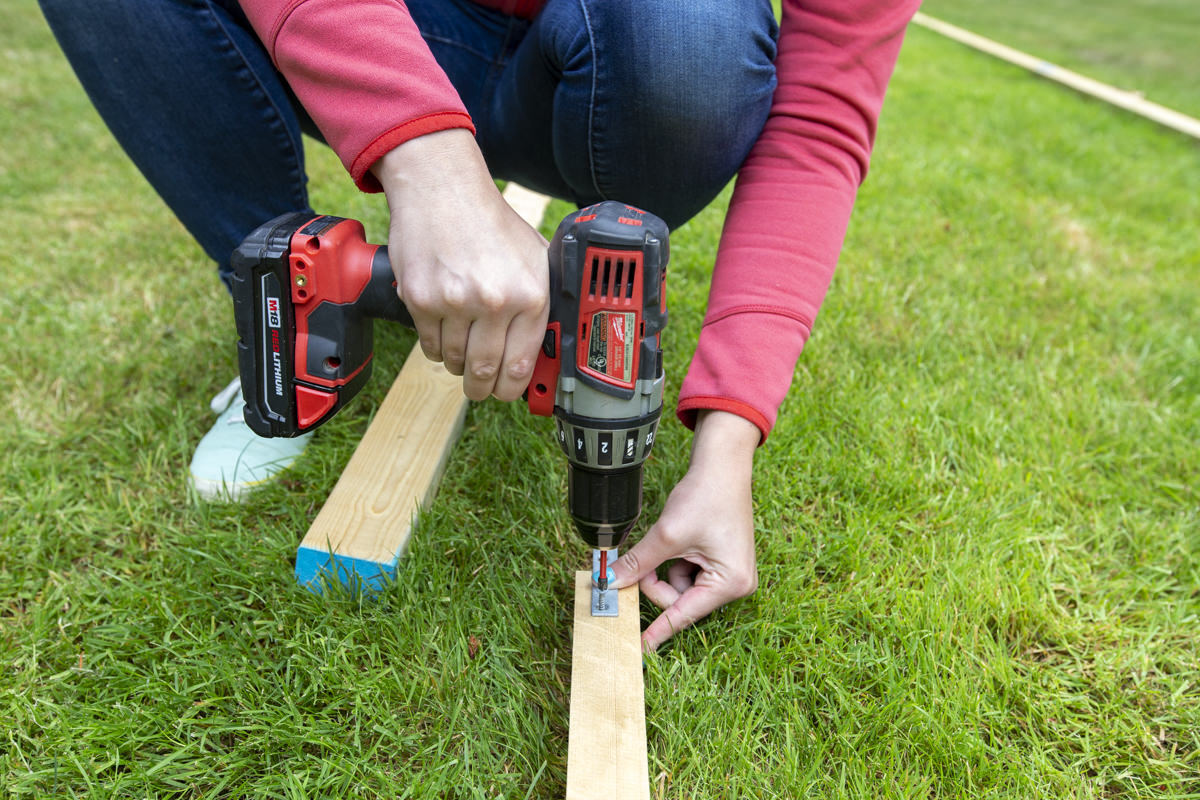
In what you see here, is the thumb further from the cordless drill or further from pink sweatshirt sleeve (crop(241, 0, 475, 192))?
pink sweatshirt sleeve (crop(241, 0, 475, 192))

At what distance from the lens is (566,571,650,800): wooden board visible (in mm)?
1177

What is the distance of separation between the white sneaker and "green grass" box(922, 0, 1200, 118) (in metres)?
6.68

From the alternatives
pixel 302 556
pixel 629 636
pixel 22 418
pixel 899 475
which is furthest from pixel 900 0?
pixel 22 418

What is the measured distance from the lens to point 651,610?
1534 mm

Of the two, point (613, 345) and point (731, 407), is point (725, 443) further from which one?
point (613, 345)

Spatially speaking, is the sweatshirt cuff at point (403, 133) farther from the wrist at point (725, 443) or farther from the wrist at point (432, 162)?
the wrist at point (725, 443)

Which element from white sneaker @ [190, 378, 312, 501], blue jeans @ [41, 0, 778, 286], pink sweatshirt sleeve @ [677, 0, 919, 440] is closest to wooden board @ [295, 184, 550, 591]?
white sneaker @ [190, 378, 312, 501]

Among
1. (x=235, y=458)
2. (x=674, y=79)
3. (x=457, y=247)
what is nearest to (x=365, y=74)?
(x=457, y=247)

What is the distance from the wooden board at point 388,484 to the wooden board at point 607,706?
405mm

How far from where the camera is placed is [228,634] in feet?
4.75

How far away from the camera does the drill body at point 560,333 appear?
1214 mm

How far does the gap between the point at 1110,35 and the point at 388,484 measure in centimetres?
1158

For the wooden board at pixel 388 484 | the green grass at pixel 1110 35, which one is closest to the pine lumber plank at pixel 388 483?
the wooden board at pixel 388 484

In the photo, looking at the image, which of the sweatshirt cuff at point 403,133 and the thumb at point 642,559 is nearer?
the sweatshirt cuff at point 403,133
